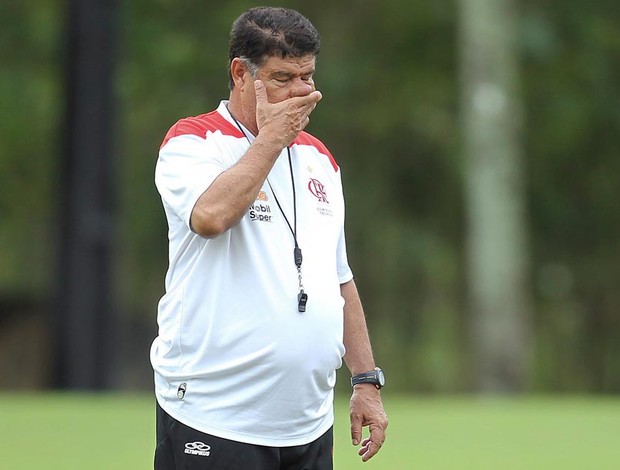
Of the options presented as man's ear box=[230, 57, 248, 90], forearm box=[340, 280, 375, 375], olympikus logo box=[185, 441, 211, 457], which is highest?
man's ear box=[230, 57, 248, 90]

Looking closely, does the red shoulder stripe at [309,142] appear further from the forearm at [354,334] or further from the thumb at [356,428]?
the thumb at [356,428]

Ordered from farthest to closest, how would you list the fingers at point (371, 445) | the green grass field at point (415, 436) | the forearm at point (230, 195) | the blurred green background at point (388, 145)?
the blurred green background at point (388, 145)
the green grass field at point (415, 436)
the fingers at point (371, 445)
the forearm at point (230, 195)

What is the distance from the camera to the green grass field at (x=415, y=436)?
8.52 meters

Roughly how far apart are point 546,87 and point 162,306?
19.4 metres

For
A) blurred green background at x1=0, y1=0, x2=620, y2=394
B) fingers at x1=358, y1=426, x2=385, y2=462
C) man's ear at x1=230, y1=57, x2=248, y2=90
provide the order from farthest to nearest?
1. blurred green background at x1=0, y1=0, x2=620, y2=394
2. fingers at x1=358, y1=426, x2=385, y2=462
3. man's ear at x1=230, y1=57, x2=248, y2=90

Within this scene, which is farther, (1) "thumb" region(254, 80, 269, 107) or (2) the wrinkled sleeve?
(1) "thumb" region(254, 80, 269, 107)

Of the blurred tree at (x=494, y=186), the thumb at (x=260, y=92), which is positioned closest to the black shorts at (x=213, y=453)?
the thumb at (x=260, y=92)

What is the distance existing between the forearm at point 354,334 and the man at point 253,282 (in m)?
0.30

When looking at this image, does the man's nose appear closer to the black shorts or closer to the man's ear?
the man's ear

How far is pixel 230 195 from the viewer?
11.7ft

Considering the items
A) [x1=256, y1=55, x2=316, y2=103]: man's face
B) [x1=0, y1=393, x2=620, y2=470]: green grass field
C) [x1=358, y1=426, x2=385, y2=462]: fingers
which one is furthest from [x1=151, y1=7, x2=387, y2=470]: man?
[x1=0, y1=393, x2=620, y2=470]: green grass field

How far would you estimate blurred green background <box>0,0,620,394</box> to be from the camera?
72.7 feet

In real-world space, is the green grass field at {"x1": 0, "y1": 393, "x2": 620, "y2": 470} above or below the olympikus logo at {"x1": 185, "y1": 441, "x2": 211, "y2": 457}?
below

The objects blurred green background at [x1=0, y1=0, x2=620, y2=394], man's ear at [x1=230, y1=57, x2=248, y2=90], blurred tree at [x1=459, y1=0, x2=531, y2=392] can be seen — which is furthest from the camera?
blurred green background at [x1=0, y1=0, x2=620, y2=394]
